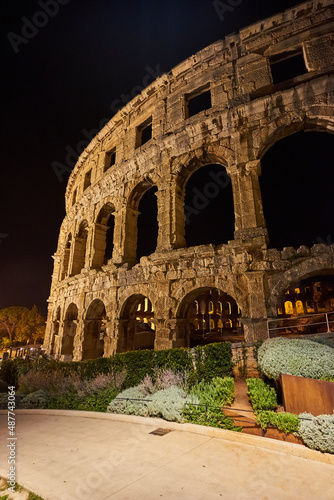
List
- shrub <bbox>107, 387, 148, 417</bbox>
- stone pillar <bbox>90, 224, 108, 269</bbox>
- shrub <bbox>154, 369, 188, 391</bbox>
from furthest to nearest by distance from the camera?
stone pillar <bbox>90, 224, 108, 269</bbox>, shrub <bbox>154, 369, 188, 391</bbox>, shrub <bbox>107, 387, 148, 417</bbox>

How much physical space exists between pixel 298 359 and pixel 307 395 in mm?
706

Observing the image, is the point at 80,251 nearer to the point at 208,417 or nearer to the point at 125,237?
the point at 125,237

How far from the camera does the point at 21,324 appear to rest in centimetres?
3781

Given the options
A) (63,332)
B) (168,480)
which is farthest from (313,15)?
(63,332)

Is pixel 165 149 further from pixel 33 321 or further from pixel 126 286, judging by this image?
pixel 33 321

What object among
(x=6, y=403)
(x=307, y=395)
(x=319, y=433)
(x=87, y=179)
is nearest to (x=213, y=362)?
(x=307, y=395)

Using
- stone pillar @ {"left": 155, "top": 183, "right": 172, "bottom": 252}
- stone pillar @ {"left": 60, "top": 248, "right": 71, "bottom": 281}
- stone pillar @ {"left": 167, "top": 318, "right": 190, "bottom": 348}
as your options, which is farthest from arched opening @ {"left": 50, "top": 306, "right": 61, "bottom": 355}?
stone pillar @ {"left": 155, "top": 183, "right": 172, "bottom": 252}

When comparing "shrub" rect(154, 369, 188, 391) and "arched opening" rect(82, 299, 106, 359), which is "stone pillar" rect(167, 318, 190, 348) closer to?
"shrub" rect(154, 369, 188, 391)

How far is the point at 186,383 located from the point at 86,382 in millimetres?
3194

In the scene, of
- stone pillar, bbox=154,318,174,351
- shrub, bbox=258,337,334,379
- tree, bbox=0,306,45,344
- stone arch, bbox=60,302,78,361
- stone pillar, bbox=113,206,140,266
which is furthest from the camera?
tree, bbox=0,306,45,344

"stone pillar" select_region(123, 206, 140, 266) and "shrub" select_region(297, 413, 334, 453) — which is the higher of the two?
"stone pillar" select_region(123, 206, 140, 266)

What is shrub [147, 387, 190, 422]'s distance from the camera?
5305 mm

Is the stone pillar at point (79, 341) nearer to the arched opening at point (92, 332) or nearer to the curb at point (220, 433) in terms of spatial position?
the arched opening at point (92, 332)

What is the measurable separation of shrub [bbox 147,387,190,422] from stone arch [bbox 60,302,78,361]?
37.2ft
